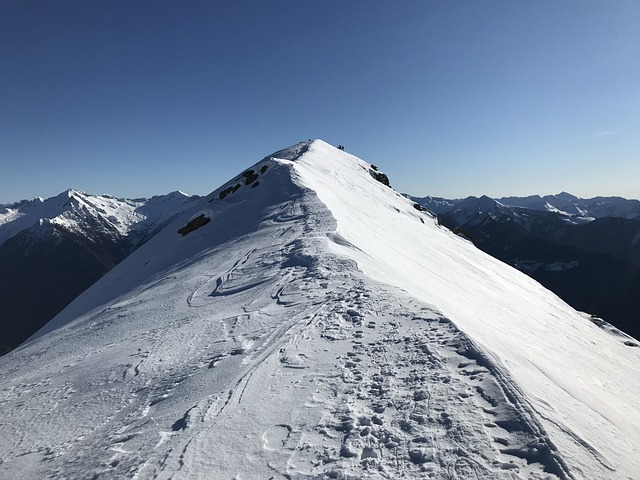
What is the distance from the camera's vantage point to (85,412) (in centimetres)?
666

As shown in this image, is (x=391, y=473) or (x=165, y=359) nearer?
(x=391, y=473)

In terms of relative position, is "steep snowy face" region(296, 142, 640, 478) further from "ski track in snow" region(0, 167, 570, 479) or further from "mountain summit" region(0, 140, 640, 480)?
"ski track in snow" region(0, 167, 570, 479)

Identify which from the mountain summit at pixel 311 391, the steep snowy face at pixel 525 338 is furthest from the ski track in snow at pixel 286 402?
the steep snowy face at pixel 525 338

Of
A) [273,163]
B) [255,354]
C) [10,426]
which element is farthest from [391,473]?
[273,163]

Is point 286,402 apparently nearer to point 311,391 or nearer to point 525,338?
point 311,391

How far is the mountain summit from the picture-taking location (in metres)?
4.90

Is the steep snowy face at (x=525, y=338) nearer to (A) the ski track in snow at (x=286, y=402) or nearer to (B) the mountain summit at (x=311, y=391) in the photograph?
(B) the mountain summit at (x=311, y=391)

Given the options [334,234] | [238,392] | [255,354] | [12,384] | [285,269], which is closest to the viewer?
[238,392]

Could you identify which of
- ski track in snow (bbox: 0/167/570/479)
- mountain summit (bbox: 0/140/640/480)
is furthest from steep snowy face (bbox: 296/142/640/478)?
ski track in snow (bbox: 0/167/570/479)

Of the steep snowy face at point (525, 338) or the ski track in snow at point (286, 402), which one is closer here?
the ski track in snow at point (286, 402)

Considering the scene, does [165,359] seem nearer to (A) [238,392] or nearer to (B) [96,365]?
(B) [96,365]

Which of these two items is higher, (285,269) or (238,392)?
(285,269)

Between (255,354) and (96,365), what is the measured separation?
13.7ft

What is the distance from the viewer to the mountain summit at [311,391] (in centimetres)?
490
